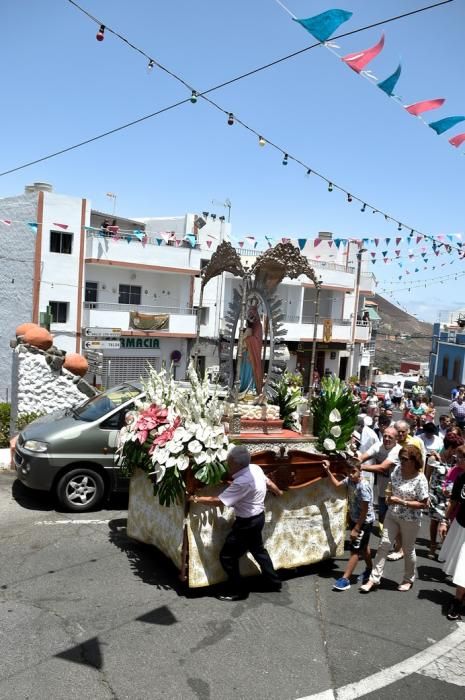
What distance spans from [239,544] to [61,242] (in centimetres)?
2382

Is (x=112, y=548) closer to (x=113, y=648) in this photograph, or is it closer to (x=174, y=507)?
(x=174, y=507)

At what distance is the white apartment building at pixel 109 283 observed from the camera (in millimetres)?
26859

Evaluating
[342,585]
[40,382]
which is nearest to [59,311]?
[40,382]

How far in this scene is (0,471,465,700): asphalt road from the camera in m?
4.36

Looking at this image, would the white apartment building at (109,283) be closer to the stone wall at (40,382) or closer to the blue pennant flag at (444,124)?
the stone wall at (40,382)

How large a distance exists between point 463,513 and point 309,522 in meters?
1.59

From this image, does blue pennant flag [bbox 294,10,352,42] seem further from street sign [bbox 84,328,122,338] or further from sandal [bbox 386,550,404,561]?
street sign [bbox 84,328,122,338]

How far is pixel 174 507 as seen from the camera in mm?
6105

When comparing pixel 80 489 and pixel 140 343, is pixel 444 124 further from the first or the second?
pixel 140 343

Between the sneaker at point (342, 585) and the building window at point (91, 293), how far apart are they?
79.9ft

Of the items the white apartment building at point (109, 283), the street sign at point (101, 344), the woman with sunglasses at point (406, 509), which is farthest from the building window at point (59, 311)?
the woman with sunglasses at point (406, 509)

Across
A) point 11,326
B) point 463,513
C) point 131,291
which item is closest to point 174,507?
point 463,513

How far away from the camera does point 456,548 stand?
590 cm

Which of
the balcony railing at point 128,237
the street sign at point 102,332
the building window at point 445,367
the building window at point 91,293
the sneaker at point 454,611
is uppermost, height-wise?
the balcony railing at point 128,237
